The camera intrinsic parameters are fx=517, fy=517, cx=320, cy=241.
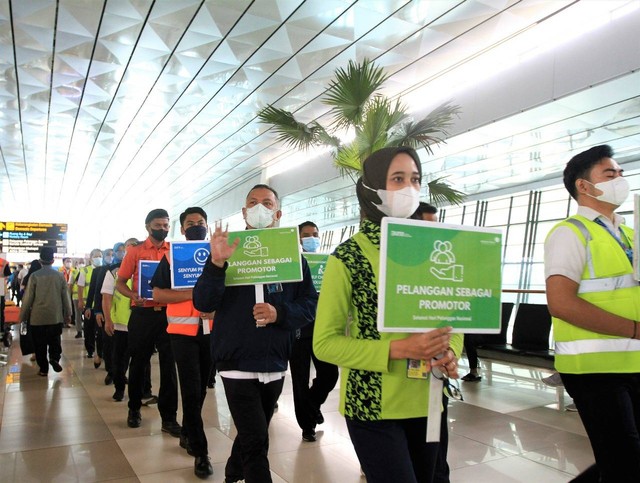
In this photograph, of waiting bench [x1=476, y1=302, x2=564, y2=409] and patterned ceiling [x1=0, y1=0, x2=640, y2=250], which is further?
patterned ceiling [x1=0, y1=0, x2=640, y2=250]

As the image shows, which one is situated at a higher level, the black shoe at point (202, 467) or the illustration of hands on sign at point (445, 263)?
the illustration of hands on sign at point (445, 263)

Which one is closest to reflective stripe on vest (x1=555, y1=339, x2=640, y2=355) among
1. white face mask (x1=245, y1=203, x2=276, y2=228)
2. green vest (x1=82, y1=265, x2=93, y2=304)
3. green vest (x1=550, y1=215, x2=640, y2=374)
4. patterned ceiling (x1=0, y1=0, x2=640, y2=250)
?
green vest (x1=550, y1=215, x2=640, y2=374)

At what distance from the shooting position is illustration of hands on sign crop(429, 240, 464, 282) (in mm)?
1588

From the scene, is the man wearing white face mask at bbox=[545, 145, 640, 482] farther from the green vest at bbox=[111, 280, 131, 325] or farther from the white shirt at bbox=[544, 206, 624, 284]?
the green vest at bbox=[111, 280, 131, 325]

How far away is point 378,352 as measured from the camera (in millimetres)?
1560

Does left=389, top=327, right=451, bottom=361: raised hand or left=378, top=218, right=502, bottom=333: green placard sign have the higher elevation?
left=378, top=218, right=502, bottom=333: green placard sign

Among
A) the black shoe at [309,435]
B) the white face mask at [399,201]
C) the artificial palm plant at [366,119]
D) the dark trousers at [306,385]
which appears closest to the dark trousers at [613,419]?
the white face mask at [399,201]

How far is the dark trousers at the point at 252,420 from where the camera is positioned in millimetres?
2586

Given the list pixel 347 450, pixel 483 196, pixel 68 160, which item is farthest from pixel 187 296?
pixel 68 160

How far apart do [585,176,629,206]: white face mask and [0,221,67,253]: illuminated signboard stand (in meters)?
26.9

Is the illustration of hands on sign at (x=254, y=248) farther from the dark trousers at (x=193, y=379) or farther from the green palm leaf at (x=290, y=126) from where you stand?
the green palm leaf at (x=290, y=126)

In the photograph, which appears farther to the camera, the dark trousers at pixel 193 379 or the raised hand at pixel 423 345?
the dark trousers at pixel 193 379

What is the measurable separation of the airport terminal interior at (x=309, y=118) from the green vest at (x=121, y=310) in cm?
95

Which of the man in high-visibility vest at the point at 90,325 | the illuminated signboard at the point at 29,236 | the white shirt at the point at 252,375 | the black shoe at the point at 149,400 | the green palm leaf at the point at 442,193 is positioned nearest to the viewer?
the white shirt at the point at 252,375
